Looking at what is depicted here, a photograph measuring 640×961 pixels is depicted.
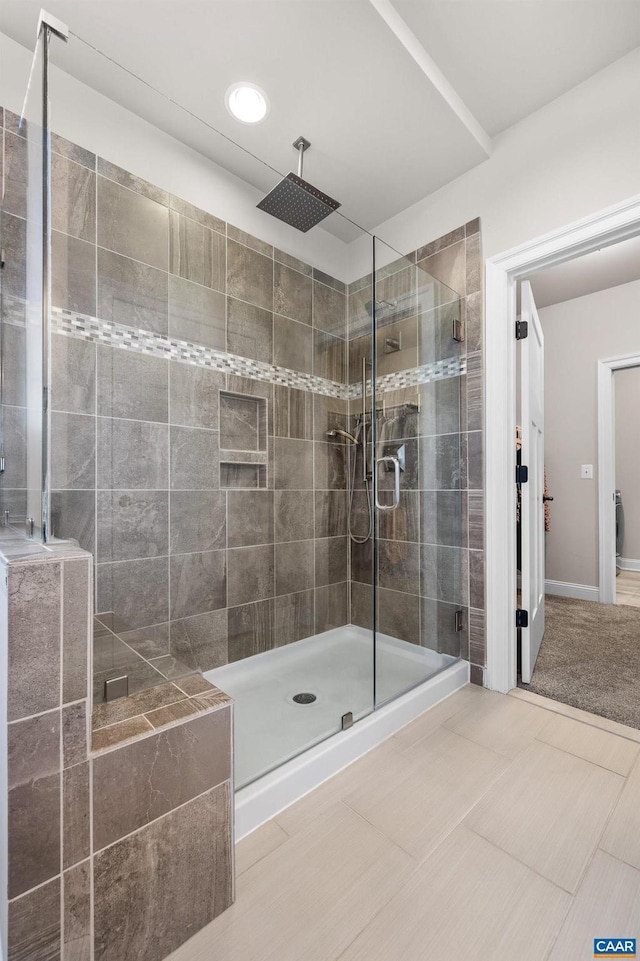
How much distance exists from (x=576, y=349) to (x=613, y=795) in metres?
3.48

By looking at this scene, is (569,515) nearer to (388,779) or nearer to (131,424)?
(388,779)

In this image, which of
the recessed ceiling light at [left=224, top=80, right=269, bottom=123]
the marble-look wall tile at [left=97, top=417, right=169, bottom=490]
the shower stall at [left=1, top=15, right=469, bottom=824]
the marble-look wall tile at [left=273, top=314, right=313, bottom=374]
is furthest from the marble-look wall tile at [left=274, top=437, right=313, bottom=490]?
the recessed ceiling light at [left=224, top=80, right=269, bottom=123]

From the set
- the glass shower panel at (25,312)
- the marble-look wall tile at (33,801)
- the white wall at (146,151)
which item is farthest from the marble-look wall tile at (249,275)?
the marble-look wall tile at (33,801)

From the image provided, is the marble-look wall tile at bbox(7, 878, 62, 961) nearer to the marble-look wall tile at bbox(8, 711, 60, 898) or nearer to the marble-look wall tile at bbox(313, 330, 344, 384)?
the marble-look wall tile at bbox(8, 711, 60, 898)

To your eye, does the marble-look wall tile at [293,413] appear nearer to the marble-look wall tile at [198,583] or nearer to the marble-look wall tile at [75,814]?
the marble-look wall tile at [198,583]

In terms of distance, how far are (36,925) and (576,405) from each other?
430 centimetres

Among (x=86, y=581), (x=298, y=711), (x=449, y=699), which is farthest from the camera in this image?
(x=449, y=699)

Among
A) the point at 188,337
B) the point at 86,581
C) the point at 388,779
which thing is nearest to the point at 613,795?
the point at 388,779

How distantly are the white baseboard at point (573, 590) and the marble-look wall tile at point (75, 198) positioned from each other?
4.14 m

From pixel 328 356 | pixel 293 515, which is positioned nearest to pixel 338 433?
pixel 328 356

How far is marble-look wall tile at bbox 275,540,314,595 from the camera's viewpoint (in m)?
2.32

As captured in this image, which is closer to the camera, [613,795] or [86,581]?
[86,581]

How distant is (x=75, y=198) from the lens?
5.28 feet

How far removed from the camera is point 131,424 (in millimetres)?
1775
